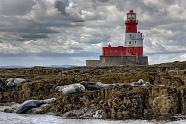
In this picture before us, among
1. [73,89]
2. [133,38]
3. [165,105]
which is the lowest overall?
[165,105]

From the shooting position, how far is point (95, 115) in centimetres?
4041

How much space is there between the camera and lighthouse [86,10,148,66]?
107 meters

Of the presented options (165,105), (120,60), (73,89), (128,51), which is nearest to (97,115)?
(165,105)

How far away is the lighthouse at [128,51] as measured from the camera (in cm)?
10725

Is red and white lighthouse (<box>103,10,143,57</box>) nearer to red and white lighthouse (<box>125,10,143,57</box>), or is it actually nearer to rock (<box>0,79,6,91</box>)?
red and white lighthouse (<box>125,10,143,57</box>)

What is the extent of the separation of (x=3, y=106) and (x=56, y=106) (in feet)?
28.4

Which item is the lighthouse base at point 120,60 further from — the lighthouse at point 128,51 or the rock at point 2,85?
the rock at point 2,85

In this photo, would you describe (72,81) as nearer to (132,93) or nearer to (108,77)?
(108,77)

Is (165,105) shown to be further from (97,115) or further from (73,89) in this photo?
(73,89)

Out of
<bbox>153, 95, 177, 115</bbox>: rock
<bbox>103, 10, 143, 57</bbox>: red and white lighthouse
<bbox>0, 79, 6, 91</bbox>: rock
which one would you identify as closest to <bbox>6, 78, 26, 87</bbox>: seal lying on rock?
<bbox>0, 79, 6, 91</bbox>: rock

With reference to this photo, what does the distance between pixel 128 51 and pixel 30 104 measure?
68.5 metres

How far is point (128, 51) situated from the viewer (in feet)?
364

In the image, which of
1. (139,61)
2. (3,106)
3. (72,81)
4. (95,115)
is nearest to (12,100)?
(3,106)

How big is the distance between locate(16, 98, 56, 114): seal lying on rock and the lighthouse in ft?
205
